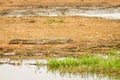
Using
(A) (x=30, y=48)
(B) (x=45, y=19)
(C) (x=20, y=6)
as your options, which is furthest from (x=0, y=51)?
(C) (x=20, y=6)

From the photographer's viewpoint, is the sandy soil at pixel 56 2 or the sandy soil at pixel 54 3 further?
the sandy soil at pixel 56 2

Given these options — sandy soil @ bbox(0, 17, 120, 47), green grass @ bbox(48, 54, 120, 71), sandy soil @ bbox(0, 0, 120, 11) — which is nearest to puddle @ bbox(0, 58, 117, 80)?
green grass @ bbox(48, 54, 120, 71)

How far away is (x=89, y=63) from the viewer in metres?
12.6

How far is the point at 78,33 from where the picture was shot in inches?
682

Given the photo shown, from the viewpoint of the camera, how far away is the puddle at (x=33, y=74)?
1184cm

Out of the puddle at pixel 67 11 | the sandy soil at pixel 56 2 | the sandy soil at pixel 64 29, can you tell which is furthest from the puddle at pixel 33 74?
the sandy soil at pixel 56 2

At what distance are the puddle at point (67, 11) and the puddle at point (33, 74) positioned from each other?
10662 millimetres

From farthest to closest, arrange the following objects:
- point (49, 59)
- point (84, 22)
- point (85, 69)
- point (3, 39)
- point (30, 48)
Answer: point (84, 22), point (3, 39), point (30, 48), point (49, 59), point (85, 69)

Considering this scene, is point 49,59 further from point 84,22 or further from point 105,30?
point 84,22

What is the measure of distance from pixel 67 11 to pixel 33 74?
44.0 ft

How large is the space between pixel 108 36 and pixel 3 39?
4010 millimetres

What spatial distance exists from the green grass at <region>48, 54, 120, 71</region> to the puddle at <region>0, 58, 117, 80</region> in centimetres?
32

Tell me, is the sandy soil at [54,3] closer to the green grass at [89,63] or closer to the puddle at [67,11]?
the puddle at [67,11]

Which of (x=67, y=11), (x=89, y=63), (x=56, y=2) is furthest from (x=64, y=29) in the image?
(x=56, y=2)
